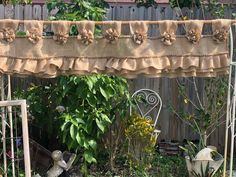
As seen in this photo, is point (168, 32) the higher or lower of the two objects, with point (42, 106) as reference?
higher

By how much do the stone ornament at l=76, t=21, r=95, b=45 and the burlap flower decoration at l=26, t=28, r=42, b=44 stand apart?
32 centimetres

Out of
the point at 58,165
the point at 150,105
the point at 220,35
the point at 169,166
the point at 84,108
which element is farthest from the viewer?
the point at 150,105

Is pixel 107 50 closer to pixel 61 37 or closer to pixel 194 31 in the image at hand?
pixel 61 37

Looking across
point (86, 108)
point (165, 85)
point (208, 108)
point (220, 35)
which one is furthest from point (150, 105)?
point (220, 35)

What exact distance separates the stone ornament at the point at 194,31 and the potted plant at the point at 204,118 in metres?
1.95

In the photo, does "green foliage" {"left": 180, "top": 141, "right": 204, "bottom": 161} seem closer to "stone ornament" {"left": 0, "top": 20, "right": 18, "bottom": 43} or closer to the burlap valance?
the burlap valance

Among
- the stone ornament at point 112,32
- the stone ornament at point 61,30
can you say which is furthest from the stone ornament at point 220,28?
the stone ornament at point 61,30

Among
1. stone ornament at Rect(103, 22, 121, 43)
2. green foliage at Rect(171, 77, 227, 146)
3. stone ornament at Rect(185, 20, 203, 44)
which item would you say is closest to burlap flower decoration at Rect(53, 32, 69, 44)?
→ stone ornament at Rect(103, 22, 121, 43)

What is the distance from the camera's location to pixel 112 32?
411cm

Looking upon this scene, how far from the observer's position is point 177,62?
165 inches

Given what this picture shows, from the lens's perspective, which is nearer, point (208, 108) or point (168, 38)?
point (168, 38)

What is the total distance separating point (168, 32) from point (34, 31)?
43.0 inches

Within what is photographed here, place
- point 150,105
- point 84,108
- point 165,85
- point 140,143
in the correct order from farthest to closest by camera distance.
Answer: point 165,85 → point 150,105 → point 140,143 → point 84,108

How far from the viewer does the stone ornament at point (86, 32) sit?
13.5ft
